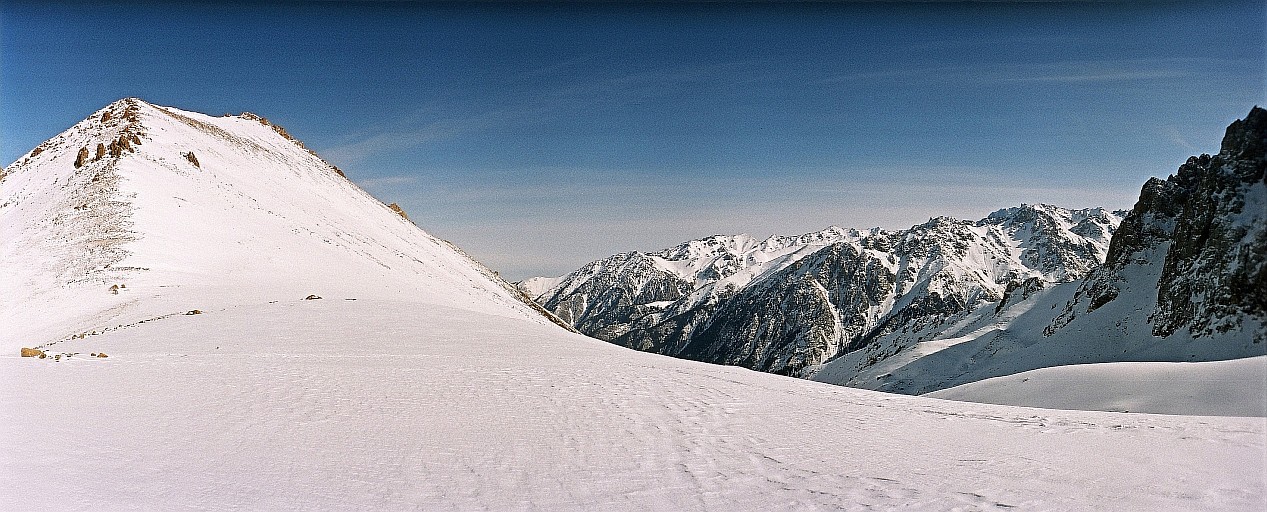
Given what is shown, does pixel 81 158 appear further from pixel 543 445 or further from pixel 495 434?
pixel 543 445

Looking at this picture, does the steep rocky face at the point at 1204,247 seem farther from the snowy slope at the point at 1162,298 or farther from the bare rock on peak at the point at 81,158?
the bare rock on peak at the point at 81,158

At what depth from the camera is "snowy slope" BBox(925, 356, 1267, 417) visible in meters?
20.2

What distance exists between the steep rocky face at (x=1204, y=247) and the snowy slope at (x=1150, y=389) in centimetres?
4038

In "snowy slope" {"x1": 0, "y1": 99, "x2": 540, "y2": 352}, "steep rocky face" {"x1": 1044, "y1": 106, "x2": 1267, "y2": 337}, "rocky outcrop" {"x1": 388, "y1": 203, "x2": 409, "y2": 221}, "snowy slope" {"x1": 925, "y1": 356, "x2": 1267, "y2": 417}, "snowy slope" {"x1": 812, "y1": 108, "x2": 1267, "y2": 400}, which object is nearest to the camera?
"snowy slope" {"x1": 925, "y1": 356, "x2": 1267, "y2": 417}

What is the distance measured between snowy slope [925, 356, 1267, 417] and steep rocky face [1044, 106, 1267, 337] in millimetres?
40378

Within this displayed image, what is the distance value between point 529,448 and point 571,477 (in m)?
1.54

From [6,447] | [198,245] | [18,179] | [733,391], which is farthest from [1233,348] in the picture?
[18,179]

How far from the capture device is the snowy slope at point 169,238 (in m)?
30.7

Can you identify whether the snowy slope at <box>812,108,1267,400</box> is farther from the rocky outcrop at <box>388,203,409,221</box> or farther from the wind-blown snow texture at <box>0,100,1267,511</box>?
the rocky outcrop at <box>388,203,409,221</box>

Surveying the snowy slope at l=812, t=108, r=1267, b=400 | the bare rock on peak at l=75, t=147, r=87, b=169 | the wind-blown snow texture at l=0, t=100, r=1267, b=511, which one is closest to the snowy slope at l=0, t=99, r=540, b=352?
the bare rock on peak at l=75, t=147, r=87, b=169

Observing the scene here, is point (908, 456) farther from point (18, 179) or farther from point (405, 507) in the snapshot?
point (18, 179)

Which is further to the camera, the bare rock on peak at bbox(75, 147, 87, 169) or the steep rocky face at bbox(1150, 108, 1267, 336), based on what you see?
the steep rocky face at bbox(1150, 108, 1267, 336)

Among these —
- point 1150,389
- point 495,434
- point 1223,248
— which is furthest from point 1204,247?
point 495,434

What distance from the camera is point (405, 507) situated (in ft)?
21.7
